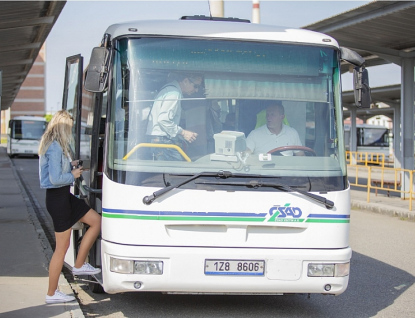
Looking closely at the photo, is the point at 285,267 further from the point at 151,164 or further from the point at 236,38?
the point at 236,38

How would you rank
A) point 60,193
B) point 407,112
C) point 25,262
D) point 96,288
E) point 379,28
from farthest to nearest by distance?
point 407,112, point 379,28, point 25,262, point 96,288, point 60,193

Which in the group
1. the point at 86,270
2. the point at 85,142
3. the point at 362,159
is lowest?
the point at 86,270

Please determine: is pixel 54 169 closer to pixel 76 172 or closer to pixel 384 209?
pixel 76 172

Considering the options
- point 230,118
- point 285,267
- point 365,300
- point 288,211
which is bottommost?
point 365,300

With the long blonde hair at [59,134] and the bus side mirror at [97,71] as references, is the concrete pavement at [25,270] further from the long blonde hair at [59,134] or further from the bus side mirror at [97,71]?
the bus side mirror at [97,71]

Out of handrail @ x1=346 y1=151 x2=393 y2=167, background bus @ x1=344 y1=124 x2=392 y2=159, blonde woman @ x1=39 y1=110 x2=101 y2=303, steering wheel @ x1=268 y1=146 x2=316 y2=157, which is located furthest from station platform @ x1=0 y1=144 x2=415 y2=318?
background bus @ x1=344 y1=124 x2=392 y2=159

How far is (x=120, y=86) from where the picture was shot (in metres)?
6.01

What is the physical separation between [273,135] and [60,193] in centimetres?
204

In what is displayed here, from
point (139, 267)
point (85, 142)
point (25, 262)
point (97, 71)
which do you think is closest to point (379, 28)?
point (85, 142)

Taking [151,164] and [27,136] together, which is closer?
[151,164]

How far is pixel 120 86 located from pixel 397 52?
15.1 m

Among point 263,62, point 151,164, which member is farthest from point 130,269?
point 263,62

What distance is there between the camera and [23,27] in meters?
16.0

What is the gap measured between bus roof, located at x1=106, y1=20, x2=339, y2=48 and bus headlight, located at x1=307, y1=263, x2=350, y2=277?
2066mm
